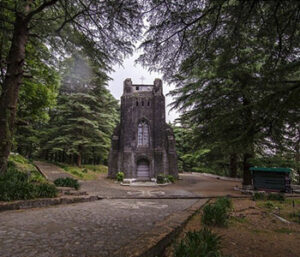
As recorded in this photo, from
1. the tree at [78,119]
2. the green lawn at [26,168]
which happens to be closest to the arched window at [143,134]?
the tree at [78,119]

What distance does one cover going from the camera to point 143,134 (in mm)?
18734

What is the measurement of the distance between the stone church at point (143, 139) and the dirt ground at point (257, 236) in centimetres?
1258

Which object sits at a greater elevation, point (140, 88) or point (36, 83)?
point (140, 88)

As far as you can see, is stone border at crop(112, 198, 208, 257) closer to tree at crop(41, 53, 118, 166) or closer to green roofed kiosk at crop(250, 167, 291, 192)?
green roofed kiosk at crop(250, 167, 291, 192)

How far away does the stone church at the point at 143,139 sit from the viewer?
17219 millimetres

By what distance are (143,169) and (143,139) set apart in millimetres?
3379

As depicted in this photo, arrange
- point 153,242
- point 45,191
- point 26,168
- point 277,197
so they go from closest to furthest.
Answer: point 153,242
point 45,191
point 277,197
point 26,168

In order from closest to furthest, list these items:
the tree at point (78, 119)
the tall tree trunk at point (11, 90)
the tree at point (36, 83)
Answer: the tall tree trunk at point (11, 90)
the tree at point (36, 83)
the tree at point (78, 119)

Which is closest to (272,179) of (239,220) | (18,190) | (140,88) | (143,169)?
(239,220)

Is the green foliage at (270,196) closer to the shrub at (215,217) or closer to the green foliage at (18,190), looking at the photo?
the shrub at (215,217)

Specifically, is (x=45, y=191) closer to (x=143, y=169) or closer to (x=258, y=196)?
(x=258, y=196)

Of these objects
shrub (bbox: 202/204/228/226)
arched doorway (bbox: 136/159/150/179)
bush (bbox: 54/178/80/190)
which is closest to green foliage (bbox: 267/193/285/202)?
shrub (bbox: 202/204/228/226)

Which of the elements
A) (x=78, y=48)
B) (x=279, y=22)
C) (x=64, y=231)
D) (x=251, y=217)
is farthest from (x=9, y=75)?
(x=251, y=217)

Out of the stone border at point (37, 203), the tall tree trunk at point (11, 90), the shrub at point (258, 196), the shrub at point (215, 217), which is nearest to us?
the shrub at point (215, 217)
